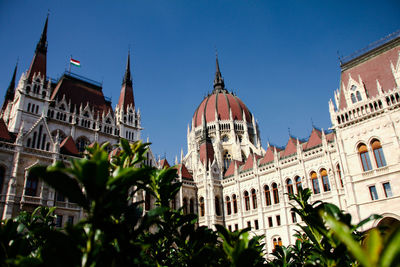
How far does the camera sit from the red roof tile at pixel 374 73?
82.8 ft

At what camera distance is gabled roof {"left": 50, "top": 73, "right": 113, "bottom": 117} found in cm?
3762

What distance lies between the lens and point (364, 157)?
2430 centimetres

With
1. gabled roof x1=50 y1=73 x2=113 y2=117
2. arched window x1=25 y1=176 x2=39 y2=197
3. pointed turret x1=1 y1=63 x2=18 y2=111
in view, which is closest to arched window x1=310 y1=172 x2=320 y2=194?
arched window x1=25 y1=176 x2=39 y2=197

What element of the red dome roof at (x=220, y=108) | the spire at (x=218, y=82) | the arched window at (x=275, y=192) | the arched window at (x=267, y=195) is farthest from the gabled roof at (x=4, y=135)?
the spire at (x=218, y=82)

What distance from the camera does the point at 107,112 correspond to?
41.2 meters

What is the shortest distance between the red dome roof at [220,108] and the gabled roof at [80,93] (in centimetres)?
1989

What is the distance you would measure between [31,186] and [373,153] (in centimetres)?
2952

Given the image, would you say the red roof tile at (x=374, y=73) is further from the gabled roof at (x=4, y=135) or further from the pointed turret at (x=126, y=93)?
the gabled roof at (x=4, y=135)

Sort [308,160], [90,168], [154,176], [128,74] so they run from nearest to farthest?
[90,168], [154,176], [308,160], [128,74]

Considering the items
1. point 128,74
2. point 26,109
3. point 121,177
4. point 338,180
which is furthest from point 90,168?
point 128,74

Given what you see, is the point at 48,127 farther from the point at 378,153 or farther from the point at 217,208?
the point at 378,153

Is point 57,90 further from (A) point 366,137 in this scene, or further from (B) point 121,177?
(B) point 121,177

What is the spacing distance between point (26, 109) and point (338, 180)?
32.9 meters

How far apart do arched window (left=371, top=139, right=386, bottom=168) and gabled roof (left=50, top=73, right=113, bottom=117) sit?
32.1 metres
